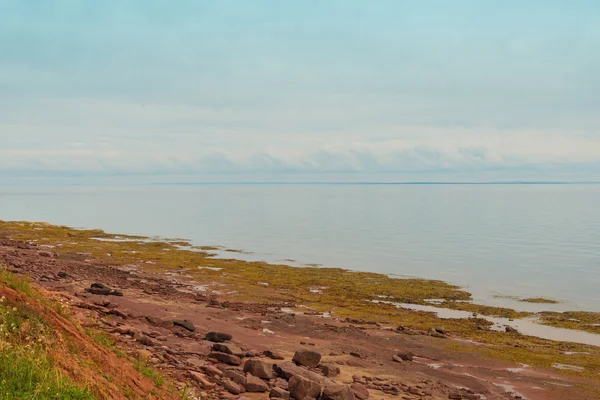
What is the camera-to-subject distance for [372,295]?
37625 millimetres

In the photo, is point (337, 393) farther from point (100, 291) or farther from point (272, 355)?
point (100, 291)

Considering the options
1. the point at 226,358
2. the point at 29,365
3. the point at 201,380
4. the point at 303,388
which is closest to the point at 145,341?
the point at 226,358

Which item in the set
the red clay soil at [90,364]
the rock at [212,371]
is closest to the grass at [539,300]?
the rock at [212,371]

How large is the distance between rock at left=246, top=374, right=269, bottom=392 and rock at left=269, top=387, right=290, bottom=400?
1.16ft

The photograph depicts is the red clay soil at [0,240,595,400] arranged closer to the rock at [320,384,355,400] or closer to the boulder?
the boulder

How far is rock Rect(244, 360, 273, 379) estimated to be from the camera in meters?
14.1

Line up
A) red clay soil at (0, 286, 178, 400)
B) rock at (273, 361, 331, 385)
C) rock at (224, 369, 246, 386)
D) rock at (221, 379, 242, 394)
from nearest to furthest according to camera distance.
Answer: red clay soil at (0, 286, 178, 400)
rock at (221, 379, 242, 394)
rock at (224, 369, 246, 386)
rock at (273, 361, 331, 385)

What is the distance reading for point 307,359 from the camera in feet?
55.2

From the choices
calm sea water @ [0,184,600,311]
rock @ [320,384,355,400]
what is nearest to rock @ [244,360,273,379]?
rock @ [320,384,355,400]

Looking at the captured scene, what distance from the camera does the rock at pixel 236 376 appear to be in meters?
13.4

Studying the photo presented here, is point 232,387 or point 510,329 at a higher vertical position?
point 232,387

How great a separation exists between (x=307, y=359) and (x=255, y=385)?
3.86m

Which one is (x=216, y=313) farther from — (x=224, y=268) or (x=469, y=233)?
(x=469, y=233)

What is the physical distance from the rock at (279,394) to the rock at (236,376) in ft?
2.74
